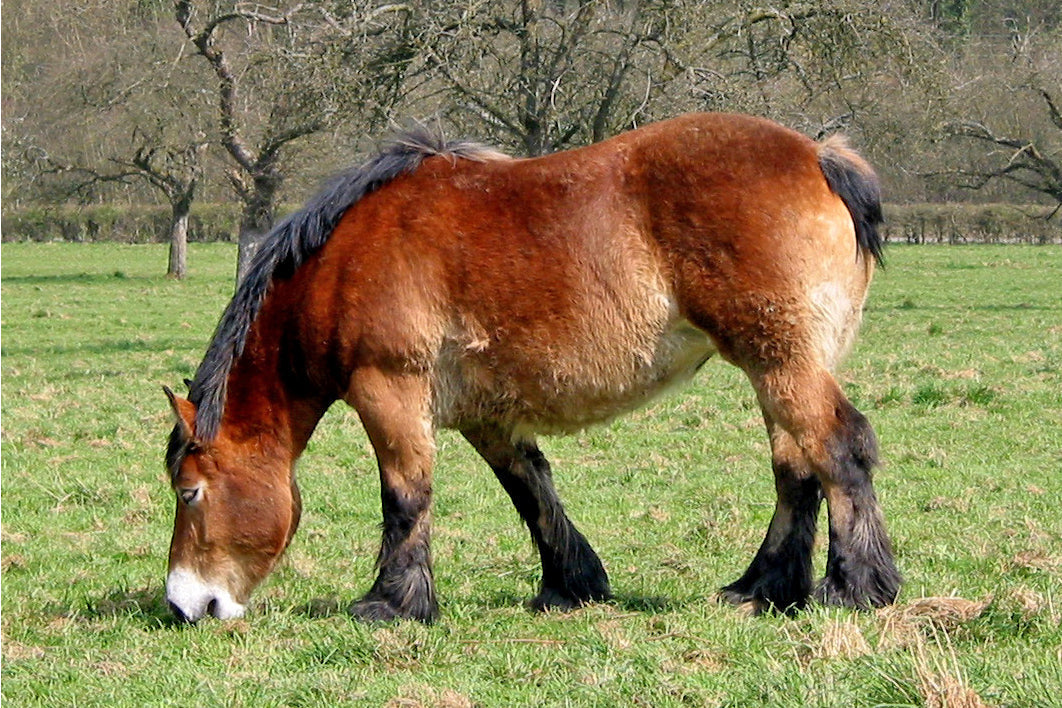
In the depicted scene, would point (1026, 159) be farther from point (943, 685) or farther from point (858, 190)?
point (943, 685)

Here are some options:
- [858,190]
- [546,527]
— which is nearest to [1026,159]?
[858,190]

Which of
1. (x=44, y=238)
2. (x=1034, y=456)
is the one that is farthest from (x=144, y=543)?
(x=44, y=238)

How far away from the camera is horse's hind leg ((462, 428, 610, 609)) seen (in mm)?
5762

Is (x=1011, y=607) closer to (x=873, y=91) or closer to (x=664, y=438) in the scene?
(x=664, y=438)

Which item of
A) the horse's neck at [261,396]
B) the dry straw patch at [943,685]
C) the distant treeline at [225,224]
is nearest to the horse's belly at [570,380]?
the horse's neck at [261,396]

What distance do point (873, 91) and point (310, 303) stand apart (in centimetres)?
1598

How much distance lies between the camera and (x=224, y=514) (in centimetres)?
558

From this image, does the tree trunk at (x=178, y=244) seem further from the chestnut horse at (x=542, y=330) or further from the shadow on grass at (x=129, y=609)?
the chestnut horse at (x=542, y=330)

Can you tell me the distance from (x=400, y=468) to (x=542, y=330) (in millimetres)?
816

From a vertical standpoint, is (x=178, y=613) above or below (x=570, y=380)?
below

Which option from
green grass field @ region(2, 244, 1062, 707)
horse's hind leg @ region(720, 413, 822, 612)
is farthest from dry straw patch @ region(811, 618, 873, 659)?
horse's hind leg @ region(720, 413, 822, 612)

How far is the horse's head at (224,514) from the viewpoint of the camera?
5531mm

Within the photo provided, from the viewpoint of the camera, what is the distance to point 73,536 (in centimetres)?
750

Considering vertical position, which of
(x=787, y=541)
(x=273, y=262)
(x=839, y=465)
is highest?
(x=273, y=262)
